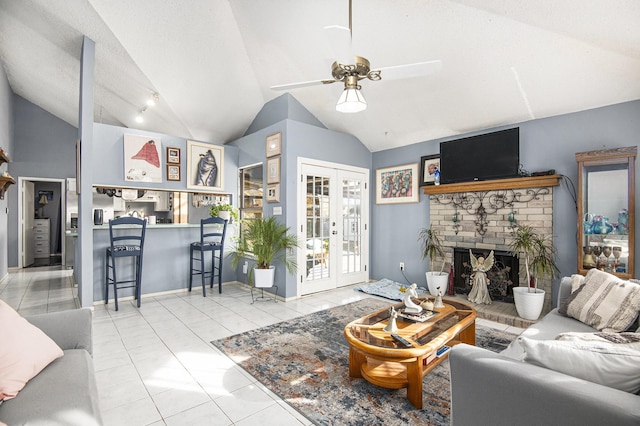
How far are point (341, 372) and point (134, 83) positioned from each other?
15.3 ft

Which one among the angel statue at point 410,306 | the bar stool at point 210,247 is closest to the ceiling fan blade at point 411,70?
the angel statue at point 410,306

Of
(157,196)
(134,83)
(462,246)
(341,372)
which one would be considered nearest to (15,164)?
(157,196)

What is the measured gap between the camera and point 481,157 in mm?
4035

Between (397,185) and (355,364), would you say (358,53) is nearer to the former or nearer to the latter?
(397,185)

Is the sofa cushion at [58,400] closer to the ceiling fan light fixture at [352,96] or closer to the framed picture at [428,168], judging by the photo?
the ceiling fan light fixture at [352,96]

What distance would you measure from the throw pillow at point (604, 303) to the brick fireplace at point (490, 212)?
1.38 metres

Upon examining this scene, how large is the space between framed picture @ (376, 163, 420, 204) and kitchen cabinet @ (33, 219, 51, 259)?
8.26 m

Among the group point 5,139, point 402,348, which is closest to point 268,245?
point 402,348

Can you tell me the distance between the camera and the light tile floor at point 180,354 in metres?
1.90

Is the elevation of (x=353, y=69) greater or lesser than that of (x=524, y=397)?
greater

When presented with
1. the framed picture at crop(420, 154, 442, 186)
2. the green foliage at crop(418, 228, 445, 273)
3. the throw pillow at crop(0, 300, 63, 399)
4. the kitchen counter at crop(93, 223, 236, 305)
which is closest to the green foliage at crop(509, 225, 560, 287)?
the green foliage at crop(418, 228, 445, 273)

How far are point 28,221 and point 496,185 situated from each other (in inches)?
379

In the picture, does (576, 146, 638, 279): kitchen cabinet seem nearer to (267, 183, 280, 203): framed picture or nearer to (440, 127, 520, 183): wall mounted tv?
(440, 127, 520, 183): wall mounted tv

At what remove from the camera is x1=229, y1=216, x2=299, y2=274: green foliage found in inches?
165
